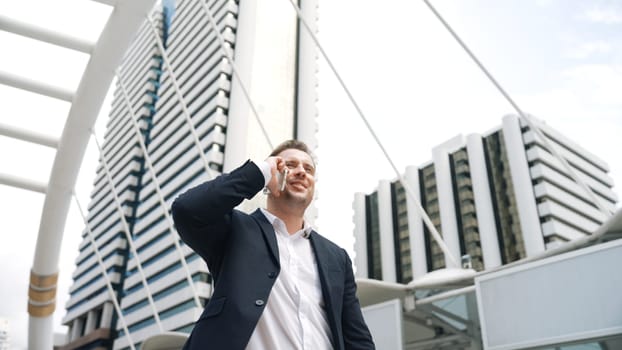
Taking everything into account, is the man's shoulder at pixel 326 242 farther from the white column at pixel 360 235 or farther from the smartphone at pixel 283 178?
the white column at pixel 360 235

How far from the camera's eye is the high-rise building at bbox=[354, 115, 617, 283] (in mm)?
44875

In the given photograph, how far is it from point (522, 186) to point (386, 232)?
1547 cm

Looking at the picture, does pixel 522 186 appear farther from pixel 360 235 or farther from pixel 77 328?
pixel 77 328

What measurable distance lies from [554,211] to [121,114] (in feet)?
162

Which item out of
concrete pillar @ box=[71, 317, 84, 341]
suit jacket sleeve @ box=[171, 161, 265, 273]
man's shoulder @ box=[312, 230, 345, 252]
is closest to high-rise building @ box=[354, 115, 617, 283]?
concrete pillar @ box=[71, 317, 84, 341]

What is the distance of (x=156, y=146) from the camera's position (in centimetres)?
5628

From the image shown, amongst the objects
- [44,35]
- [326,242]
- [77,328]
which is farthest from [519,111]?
[77,328]

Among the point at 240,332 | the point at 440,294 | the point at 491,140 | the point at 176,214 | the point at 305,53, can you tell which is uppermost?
the point at 491,140

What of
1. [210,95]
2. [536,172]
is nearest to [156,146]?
[210,95]

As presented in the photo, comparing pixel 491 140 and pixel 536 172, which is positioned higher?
pixel 491 140

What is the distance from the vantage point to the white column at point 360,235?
56.8 m

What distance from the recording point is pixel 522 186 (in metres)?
45.8

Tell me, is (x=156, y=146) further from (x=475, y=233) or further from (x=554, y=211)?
(x=554, y=211)

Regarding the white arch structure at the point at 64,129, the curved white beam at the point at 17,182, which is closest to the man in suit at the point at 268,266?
the white arch structure at the point at 64,129
